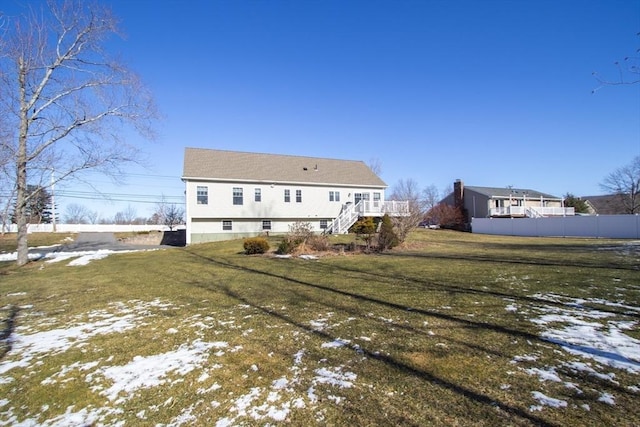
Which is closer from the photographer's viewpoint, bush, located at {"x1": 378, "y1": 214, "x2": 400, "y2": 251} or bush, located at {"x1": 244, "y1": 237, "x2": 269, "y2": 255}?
bush, located at {"x1": 378, "y1": 214, "x2": 400, "y2": 251}

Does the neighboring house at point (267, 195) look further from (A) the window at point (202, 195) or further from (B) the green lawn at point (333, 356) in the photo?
(B) the green lawn at point (333, 356)

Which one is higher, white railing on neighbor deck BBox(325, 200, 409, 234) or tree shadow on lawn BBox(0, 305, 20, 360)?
white railing on neighbor deck BBox(325, 200, 409, 234)

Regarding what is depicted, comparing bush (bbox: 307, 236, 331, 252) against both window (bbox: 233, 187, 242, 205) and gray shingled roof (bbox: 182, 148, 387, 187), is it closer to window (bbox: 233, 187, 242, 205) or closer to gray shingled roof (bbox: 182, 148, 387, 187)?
window (bbox: 233, 187, 242, 205)

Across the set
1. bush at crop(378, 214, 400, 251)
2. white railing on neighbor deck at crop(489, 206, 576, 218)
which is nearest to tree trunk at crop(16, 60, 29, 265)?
bush at crop(378, 214, 400, 251)

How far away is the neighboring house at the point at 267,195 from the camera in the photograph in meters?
26.0

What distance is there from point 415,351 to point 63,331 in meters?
5.29

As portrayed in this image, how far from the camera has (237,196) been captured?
2712cm

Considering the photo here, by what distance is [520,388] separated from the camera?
2932mm

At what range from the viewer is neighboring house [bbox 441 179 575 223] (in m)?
40.2

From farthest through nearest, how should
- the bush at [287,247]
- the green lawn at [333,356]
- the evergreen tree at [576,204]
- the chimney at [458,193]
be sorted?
the evergreen tree at [576,204] → the chimney at [458,193] → the bush at [287,247] → the green lawn at [333,356]

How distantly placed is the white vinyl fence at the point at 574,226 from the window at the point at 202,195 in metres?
28.0

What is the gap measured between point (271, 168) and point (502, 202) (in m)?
31.6

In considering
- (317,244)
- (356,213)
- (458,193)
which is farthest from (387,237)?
(458,193)

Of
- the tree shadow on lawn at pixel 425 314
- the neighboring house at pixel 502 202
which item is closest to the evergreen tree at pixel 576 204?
the neighboring house at pixel 502 202
